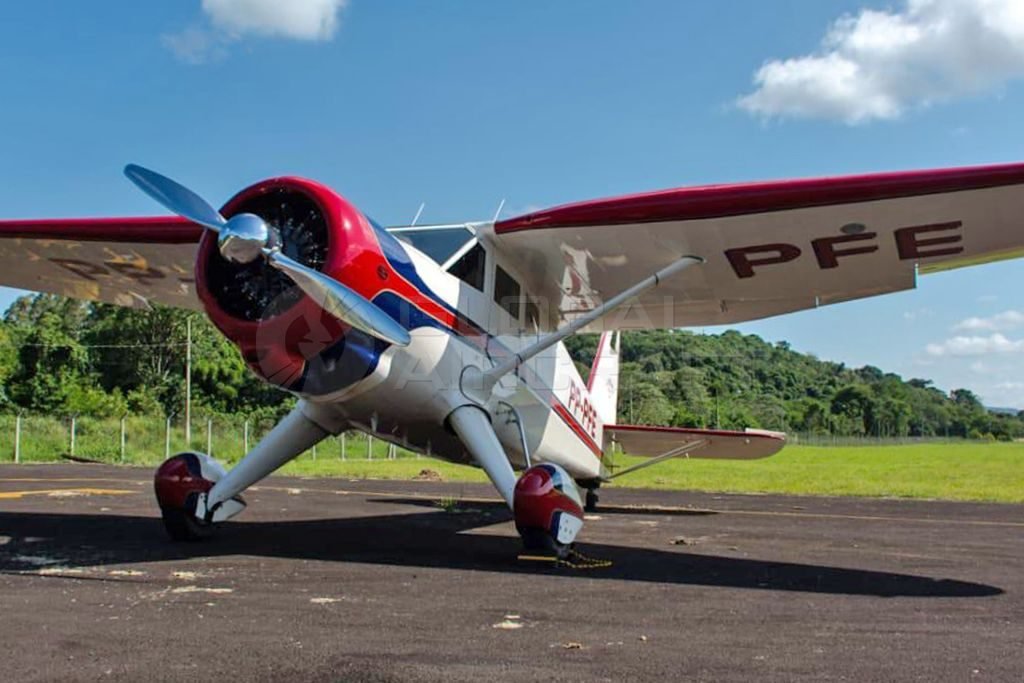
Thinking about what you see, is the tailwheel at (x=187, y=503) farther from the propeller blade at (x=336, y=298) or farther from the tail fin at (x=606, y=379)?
the tail fin at (x=606, y=379)

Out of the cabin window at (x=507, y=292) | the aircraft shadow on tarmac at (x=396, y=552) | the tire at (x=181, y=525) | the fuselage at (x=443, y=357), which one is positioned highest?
the cabin window at (x=507, y=292)

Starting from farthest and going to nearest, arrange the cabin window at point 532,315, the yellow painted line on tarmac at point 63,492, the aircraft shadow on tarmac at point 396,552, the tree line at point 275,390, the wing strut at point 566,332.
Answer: the tree line at point 275,390 < the yellow painted line on tarmac at point 63,492 < the cabin window at point 532,315 < the wing strut at point 566,332 < the aircraft shadow on tarmac at point 396,552

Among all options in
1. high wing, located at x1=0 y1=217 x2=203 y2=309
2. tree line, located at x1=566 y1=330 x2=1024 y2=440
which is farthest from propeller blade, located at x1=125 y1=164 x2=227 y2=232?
tree line, located at x1=566 y1=330 x2=1024 y2=440

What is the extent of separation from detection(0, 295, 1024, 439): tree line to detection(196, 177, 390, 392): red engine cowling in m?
7.85

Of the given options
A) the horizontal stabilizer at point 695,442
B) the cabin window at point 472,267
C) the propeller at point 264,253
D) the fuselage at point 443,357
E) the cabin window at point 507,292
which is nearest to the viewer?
the propeller at point 264,253

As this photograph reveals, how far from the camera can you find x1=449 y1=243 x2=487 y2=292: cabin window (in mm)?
8062

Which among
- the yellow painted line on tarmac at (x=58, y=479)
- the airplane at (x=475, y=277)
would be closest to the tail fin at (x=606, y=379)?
the airplane at (x=475, y=277)

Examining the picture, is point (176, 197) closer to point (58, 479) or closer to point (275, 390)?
point (58, 479)

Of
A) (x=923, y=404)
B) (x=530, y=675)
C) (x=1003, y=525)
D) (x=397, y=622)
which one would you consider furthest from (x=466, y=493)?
(x=923, y=404)

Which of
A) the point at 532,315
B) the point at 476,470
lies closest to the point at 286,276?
the point at 532,315

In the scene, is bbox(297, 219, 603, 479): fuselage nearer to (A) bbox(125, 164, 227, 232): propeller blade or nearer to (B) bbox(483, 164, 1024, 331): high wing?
(B) bbox(483, 164, 1024, 331): high wing

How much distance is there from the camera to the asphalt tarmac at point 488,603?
146 inches

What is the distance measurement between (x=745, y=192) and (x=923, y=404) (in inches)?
6217

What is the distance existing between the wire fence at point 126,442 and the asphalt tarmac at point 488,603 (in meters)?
18.7
